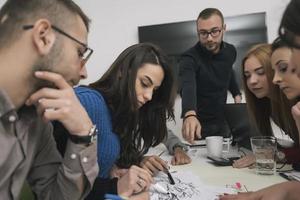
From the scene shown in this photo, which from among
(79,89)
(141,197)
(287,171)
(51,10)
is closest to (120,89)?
(79,89)

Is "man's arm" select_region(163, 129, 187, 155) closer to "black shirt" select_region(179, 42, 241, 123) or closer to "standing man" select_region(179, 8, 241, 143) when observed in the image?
"standing man" select_region(179, 8, 241, 143)

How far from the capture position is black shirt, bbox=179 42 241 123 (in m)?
2.43

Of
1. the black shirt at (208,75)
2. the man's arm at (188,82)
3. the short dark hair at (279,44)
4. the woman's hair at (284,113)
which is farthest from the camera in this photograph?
the black shirt at (208,75)

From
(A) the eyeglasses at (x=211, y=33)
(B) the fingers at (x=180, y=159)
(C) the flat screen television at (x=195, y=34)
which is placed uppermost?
(C) the flat screen television at (x=195, y=34)

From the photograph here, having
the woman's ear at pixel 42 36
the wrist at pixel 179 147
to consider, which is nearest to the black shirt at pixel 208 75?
the wrist at pixel 179 147

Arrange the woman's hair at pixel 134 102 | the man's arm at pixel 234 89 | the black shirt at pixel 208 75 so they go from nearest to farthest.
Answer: the woman's hair at pixel 134 102
the black shirt at pixel 208 75
the man's arm at pixel 234 89

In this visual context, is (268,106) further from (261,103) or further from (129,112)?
(129,112)

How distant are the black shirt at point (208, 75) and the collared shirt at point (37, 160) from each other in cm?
155

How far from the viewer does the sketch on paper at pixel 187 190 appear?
1.06 m

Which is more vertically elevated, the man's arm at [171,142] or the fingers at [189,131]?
the fingers at [189,131]

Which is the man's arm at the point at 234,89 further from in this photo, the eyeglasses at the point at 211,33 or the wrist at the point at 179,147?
the wrist at the point at 179,147

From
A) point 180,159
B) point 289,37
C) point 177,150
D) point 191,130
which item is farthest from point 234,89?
point 289,37

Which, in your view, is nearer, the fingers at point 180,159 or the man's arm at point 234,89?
the fingers at point 180,159

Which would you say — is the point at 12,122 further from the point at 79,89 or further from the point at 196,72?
the point at 196,72
